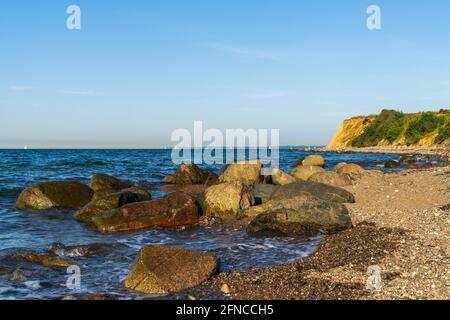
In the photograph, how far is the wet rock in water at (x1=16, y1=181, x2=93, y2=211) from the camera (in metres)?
17.3

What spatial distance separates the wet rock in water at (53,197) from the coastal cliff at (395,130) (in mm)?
59634

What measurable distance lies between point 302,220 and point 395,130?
267 feet

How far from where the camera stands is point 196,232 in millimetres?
13117

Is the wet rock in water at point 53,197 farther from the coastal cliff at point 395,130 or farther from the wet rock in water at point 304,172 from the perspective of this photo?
the coastal cliff at point 395,130

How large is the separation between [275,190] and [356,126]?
99.9 meters

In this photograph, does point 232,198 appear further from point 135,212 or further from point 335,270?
point 335,270

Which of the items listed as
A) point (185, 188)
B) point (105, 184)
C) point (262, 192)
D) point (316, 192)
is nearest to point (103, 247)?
point (262, 192)

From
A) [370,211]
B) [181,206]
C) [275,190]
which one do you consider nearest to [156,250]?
[181,206]

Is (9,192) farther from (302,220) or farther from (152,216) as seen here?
(302,220)

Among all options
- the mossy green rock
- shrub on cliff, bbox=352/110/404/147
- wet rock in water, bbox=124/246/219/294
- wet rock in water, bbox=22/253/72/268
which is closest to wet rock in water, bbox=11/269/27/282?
wet rock in water, bbox=22/253/72/268

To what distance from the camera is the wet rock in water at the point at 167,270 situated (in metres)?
Answer: 7.59

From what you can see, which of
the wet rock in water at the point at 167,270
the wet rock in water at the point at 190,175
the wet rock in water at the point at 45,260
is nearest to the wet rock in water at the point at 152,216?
the wet rock in water at the point at 45,260

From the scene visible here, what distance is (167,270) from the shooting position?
7.87m

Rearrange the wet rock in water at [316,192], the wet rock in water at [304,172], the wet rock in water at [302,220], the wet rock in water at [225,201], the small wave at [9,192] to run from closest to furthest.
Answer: the wet rock in water at [302,220]
the wet rock in water at [225,201]
the wet rock in water at [316,192]
the small wave at [9,192]
the wet rock in water at [304,172]
